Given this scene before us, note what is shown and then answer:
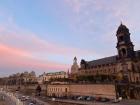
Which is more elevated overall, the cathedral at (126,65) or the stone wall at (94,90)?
the cathedral at (126,65)

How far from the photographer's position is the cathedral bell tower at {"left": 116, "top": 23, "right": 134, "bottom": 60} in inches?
4107

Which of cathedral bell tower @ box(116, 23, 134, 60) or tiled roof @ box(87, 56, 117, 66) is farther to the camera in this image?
tiled roof @ box(87, 56, 117, 66)

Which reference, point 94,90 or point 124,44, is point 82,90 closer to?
point 94,90

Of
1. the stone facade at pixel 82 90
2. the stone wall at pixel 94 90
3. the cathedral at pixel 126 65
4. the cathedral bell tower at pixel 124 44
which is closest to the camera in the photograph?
Result: the stone wall at pixel 94 90

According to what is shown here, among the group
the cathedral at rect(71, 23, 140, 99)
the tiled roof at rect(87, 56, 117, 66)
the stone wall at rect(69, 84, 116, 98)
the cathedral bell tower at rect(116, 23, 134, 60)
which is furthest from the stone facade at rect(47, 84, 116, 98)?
the tiled roof at rect(87, 56, 117, 66)

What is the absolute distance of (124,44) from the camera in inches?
4119

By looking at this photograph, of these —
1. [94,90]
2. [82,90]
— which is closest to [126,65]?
[94,90]

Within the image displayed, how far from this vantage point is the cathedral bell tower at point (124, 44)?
104 m

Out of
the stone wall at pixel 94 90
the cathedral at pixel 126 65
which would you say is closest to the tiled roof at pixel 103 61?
Answer: the cathedral at pixel 126 65

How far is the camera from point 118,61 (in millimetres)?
108625

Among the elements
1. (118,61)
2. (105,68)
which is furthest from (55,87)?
(118,61)

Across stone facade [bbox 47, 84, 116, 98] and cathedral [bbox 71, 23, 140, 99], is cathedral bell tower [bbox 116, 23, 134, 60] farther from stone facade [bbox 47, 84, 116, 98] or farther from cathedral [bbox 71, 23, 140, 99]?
stone facade [bbox 47, 84, 116, 98]

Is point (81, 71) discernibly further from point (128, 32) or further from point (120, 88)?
point (120, 88)

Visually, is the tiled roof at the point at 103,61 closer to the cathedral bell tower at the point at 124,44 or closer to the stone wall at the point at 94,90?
the cathedral bell tower at the point at 124,44
